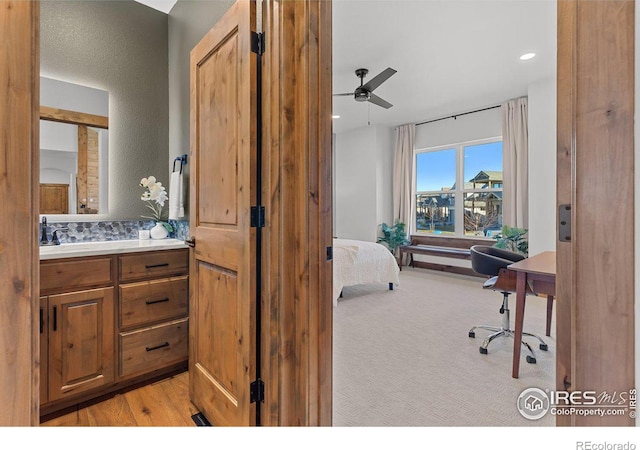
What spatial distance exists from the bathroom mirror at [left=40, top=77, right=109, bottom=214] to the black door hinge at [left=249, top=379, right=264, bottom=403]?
6.35 ft

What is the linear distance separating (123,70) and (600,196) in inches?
122

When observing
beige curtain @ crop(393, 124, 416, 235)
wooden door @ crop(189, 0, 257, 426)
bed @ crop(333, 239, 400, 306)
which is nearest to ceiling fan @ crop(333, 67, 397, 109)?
bed @ crop(333, 239, 400, 306)

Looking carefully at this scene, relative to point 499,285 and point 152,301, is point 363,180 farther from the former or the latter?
point 152,301

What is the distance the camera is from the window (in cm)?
554

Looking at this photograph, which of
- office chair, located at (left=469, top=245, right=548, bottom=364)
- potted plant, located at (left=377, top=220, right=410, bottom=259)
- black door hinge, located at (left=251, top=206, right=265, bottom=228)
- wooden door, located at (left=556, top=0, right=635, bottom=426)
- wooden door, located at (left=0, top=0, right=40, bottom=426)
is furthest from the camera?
potted plant, located at (left=377, top=220, right=410, bottom=259)

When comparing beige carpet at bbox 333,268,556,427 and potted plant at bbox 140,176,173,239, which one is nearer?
beige carpet at bbox 333,268,556,427

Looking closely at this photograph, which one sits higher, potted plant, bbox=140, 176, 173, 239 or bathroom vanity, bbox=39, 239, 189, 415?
potted plant, bbox=140, 176, 173, 239

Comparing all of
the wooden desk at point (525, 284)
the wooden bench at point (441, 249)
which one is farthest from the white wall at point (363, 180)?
the wooden desk at point (525, 284)

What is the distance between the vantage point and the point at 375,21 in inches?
116

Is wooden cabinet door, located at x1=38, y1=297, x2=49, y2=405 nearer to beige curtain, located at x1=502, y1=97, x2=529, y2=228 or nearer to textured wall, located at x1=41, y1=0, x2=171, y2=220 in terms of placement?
textured wall, located at x1=41, y1=0, x2=171, y2=220

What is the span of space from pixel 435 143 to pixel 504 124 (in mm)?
1277

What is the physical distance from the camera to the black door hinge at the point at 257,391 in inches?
55.3

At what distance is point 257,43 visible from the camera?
55.6 inches

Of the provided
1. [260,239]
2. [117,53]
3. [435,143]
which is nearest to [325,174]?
[260,239]
